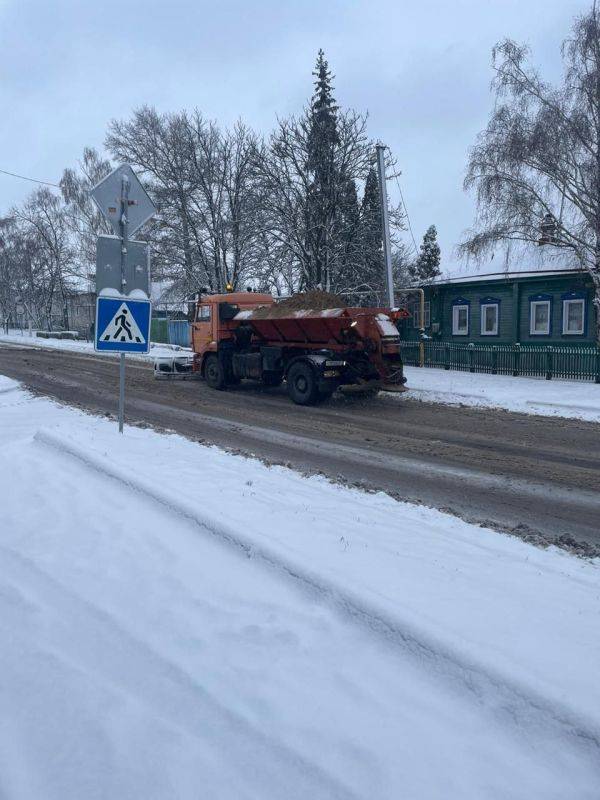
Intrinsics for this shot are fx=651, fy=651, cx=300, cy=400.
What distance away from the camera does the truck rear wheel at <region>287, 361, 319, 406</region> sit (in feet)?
47.7

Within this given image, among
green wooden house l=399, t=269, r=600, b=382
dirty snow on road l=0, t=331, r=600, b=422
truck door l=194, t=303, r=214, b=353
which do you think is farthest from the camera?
green wooden house l=399, t=269, r=600, b=382

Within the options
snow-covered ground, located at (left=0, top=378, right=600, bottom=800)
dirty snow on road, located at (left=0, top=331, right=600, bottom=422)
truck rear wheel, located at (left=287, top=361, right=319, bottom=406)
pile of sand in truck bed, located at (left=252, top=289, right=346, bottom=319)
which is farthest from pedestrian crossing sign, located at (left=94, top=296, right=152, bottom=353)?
dirty snow on road, located at (left=0, top=331, right=600, bottom=422)

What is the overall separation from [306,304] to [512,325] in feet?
47.6

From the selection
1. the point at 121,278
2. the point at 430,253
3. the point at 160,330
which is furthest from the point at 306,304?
the point at 430,253

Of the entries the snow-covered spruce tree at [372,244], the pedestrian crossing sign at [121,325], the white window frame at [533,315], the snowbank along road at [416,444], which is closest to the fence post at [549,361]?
the white window frame at [533,315]

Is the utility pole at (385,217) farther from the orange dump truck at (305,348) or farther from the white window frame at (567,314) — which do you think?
the white window frame at (567,314)

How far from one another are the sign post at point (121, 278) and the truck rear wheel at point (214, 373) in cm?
866

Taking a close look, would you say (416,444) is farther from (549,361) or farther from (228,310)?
(549,361)

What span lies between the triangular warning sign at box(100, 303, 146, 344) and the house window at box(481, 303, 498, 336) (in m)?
21.8

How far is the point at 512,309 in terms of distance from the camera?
26.7 metres

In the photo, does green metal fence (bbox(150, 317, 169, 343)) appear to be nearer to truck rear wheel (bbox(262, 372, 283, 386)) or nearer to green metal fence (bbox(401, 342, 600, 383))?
green metal fence (bbox(401, 342, 600, 383))

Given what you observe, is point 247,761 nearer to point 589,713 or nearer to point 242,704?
point 242,704

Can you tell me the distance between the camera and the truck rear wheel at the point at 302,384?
1455cm

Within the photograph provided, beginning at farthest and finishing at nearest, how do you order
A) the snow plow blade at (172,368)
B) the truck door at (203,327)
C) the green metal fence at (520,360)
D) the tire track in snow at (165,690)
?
the snow plow blade at (172,368) → the green metal fence at (520,360) → the truck door at (203,327) → the tire track in snow at (165,690)
